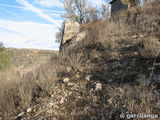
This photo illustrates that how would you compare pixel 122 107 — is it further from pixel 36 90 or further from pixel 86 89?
pixel 36 90

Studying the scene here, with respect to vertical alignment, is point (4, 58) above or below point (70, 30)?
below

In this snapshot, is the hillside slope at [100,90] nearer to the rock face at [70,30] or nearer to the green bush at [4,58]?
the rock face at [70,30]

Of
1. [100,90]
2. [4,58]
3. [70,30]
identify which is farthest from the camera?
[4,58]

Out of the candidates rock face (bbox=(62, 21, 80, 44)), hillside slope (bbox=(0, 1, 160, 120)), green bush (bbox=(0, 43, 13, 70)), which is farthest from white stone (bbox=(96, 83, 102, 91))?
green bush (bbox=(0, 43, 13, 70))

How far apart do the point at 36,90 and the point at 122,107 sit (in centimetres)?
191

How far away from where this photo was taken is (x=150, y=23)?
4.30m

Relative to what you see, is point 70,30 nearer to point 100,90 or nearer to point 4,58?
point 100,90

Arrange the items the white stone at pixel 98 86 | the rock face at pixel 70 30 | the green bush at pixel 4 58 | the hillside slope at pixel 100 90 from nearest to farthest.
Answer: the hillside slope at pixel 100 90, the white stone at pixel 98 86, the rock face at pixel 70 30, the green bush at pixel 4 58

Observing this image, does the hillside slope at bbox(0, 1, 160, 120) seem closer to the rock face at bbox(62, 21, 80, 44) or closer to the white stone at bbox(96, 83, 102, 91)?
the white stone at bbox(96, 83, 102, 91)

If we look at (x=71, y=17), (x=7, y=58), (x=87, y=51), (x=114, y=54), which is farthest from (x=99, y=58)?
(x=71, y=17)

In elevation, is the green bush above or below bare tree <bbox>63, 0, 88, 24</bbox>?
below

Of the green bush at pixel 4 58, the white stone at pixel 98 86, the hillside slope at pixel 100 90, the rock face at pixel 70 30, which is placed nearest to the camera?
the hillside slope at pixel 100 90

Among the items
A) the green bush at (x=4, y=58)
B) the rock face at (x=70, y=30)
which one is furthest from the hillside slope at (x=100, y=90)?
the green bush at (x=4, y=58)

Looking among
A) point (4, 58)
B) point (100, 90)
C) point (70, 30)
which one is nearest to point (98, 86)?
point (100, 90)
